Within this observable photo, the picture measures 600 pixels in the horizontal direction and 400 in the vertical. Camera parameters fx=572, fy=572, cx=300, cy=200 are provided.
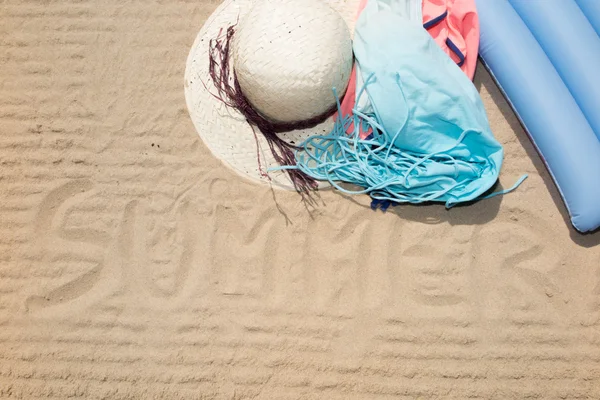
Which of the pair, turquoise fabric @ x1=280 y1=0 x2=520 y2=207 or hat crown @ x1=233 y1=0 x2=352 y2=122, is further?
turquoise fabric @ x1=280 y1=0 x2=520 y2=207

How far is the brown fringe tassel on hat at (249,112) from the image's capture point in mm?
1560

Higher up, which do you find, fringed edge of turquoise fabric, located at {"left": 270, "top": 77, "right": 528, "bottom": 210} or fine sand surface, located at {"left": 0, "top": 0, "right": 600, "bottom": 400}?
fringed edge of turquoise fabric, located at {"left": 270, "top": 77, "right": 528, "bottom": 210}

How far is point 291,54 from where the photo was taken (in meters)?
1.37

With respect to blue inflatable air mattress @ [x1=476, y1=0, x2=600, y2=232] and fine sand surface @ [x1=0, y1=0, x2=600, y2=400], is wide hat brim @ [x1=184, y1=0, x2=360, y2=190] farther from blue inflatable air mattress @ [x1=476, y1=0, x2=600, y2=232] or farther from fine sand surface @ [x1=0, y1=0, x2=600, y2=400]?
blue inflatable air mattress @ [x1=476, y1=0, x2=600, y2=232]

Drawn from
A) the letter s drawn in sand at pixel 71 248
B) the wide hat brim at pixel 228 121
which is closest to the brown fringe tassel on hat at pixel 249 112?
the wide hat brim at pixel 228 121

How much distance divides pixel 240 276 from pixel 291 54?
2.05 feet

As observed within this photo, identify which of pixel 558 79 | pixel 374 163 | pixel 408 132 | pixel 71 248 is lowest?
pixel 71 248

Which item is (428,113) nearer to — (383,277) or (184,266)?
(383,277)

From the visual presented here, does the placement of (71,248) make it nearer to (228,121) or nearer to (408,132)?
(228,121)

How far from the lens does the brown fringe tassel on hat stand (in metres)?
1.56

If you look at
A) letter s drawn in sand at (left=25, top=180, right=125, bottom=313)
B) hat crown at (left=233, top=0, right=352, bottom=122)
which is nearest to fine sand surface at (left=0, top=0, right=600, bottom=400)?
letter s drawn in sand at (left=25, top=180, right=125, bottom=313)

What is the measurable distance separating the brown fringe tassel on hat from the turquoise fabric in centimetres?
4

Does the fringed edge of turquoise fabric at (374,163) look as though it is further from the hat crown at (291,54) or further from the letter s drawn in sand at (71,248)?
the letter s drawn in sand at (71,248)

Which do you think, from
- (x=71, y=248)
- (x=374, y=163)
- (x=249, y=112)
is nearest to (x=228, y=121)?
(x=249, y=112)
